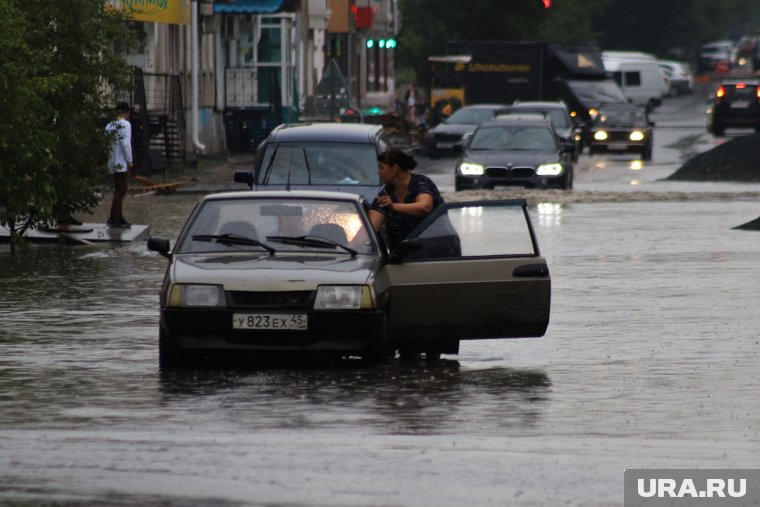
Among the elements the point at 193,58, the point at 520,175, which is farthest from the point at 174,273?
the point at 193,58

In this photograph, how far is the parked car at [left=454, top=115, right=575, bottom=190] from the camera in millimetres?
34031

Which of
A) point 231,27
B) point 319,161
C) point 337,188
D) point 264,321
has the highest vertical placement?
point 264,321

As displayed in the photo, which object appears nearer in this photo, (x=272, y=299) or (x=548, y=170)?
(x=272, y=299)

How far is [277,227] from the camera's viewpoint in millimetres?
13945

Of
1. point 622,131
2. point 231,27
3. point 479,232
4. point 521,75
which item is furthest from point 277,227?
point 521,75

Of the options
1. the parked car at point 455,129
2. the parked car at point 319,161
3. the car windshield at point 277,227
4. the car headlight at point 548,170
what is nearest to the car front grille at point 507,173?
the car headlight at point 548,170

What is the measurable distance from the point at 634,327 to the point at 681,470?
6745 mm

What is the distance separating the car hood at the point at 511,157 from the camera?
34156 mm

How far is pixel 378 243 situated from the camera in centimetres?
1381

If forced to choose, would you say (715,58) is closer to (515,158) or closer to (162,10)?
(162,10)

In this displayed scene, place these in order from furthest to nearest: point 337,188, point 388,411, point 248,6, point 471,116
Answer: point 471,116
point 248,6
point 337,188
point 388,411

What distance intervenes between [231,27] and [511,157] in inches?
910

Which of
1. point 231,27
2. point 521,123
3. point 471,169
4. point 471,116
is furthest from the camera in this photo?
point 231,27

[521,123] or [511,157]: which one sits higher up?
[521,123]
